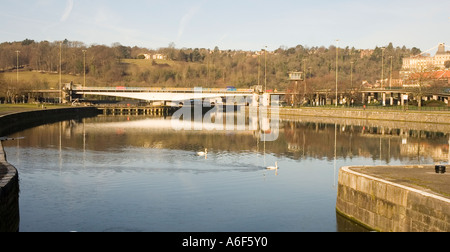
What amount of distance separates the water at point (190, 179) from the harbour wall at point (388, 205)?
49.5 inches

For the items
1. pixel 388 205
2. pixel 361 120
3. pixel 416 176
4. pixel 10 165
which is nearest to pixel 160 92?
pixel 361 120

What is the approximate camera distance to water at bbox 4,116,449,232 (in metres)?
24.0

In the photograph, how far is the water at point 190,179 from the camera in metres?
24.0

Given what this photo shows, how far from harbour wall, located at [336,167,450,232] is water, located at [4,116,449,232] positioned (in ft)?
4.13

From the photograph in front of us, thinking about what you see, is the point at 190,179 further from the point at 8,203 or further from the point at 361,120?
the point at 361,120

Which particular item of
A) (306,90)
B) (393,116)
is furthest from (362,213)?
(306,90)

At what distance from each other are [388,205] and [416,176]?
175 inches

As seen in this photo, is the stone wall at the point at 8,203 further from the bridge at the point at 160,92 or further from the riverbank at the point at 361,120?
the bridge at the point at 160,92

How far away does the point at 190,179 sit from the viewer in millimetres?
34500
